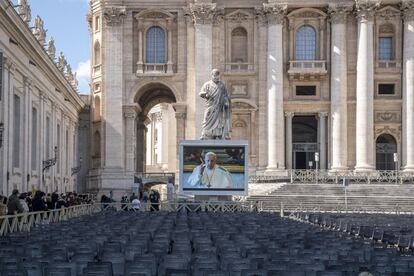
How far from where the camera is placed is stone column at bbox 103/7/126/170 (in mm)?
73062

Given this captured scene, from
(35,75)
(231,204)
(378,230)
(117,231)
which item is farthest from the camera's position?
(35,75)

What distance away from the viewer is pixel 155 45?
74688 mm

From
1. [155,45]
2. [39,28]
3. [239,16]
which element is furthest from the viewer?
[155,45]

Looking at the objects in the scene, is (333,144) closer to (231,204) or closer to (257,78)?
(257,78)

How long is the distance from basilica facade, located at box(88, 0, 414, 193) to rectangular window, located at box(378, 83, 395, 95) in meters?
0.09

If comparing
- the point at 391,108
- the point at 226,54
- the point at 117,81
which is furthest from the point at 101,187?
the point at 391,108

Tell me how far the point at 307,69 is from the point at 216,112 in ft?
76.2

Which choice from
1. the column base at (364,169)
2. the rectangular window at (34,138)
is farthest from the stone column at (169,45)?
the rectangular window at (34,138)

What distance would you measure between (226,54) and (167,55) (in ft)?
17.1

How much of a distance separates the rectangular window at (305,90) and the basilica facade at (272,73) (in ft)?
0.29

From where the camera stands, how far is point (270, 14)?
2832 inches

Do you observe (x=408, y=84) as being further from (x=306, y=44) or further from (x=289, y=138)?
(x=289, y=138)

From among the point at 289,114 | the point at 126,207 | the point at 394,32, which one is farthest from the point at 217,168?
the point at 394,32

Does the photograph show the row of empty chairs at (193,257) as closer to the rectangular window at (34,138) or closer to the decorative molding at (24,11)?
the decorative molding at (24,11)
